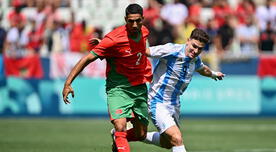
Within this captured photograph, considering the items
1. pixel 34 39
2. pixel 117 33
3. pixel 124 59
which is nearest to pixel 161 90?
pixel 124 59

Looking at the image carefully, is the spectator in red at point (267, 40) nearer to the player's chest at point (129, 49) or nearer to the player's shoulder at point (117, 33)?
the player's chest at point (129, 49)

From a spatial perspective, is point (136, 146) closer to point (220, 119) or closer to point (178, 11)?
point (220, 119)

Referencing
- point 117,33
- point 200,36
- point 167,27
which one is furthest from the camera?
point 167,27

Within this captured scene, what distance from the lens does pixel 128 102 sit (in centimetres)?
977

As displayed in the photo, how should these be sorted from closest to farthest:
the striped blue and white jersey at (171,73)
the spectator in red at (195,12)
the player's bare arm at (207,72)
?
the striped blue and white jersey at (171,73)
the player's bare arm at (207,72)
the spectator in red at (195,12)

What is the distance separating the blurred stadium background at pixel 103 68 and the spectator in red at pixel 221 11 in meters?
0.04

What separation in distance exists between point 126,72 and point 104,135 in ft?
21.5

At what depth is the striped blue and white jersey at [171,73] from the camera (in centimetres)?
1012

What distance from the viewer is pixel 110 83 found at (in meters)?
9.88

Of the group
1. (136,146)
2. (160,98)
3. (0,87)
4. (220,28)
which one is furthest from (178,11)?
(160,98)

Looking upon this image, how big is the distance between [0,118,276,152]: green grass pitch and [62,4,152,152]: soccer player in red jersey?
8.64ft

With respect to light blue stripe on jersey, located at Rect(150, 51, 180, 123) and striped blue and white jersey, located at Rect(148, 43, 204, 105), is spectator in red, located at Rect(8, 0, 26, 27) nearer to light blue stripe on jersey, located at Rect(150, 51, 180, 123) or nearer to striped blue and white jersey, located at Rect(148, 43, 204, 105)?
striped blue and white jersey, located at Rect(148, 43, 204, 105)

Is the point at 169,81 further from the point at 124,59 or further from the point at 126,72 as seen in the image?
the point at 124,59

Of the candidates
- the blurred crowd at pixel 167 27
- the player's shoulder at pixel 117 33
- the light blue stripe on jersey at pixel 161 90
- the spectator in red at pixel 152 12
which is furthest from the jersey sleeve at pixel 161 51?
the spectator in red at pixel 152 12
